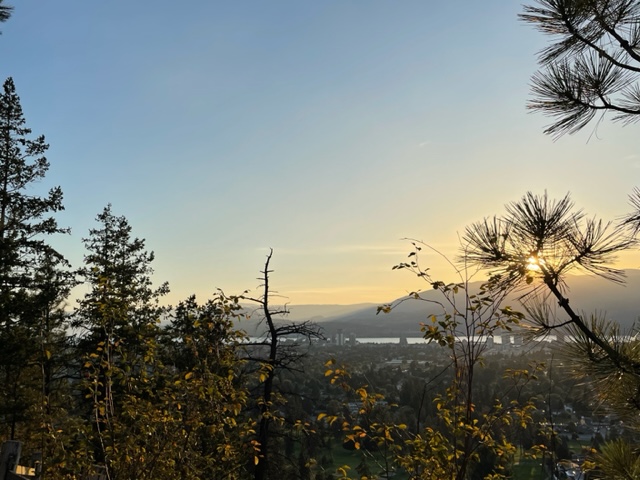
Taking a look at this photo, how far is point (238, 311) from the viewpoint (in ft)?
18.1

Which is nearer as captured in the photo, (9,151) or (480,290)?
(480,290)

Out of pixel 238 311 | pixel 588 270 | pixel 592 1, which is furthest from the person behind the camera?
pixel 238 311

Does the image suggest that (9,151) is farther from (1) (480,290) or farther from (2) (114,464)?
(1) (480,290)

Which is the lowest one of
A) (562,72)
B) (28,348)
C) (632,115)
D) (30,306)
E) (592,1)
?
(28,348)

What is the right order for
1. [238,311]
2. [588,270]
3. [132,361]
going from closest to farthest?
[588,270] < [132,361] < [238,311]

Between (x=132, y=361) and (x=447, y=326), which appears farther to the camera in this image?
(x=132, y=361)

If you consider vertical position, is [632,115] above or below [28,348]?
above

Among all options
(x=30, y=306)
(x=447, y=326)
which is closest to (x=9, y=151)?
(x=30, y=306)

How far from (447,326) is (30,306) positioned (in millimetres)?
15903

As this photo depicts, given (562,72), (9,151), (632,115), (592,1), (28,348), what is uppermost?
(9,151)

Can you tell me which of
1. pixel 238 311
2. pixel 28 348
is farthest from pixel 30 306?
pixel 238 311

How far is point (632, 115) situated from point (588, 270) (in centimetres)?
160

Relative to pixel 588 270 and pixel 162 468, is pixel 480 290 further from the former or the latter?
pixel 162 468

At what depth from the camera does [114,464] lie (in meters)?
4.21
